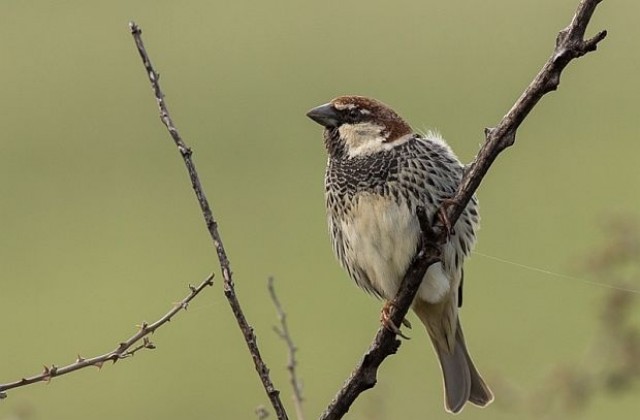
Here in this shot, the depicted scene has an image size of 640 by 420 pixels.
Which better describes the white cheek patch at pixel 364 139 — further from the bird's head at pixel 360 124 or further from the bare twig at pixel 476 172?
the bare twig at pixel 476 172

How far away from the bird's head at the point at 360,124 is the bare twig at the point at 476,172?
94 cm

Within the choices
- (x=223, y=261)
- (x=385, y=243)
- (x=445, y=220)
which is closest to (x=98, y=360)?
(x=223, y=261)

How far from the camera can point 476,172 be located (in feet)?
8.44

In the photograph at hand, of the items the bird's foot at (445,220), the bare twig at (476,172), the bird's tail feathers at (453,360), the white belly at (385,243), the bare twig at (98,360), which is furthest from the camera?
the bird's tail feathers at (453,360)

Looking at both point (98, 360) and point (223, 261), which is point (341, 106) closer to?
point (223, 261)

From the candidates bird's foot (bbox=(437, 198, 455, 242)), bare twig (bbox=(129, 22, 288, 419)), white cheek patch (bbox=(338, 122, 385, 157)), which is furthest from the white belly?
bare twig (bbox=(129, 22, 288, 419))

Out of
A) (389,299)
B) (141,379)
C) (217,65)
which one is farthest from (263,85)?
(389,299)

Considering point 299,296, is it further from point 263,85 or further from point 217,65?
point 217,65

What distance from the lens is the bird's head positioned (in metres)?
3.79

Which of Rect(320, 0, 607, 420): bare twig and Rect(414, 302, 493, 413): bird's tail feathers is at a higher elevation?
Rect(320, 0, 607, 420): bare twig

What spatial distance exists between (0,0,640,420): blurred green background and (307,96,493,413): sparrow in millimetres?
341

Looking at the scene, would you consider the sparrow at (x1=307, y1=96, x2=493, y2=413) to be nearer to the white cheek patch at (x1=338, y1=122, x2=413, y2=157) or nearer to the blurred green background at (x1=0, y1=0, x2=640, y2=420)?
the white cheek patch at (x1=338, y1=122, x2=413, y2=157)

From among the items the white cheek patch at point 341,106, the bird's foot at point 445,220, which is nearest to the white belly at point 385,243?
the white cheek patch at point 341,106

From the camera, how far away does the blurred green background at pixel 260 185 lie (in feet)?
27.9
